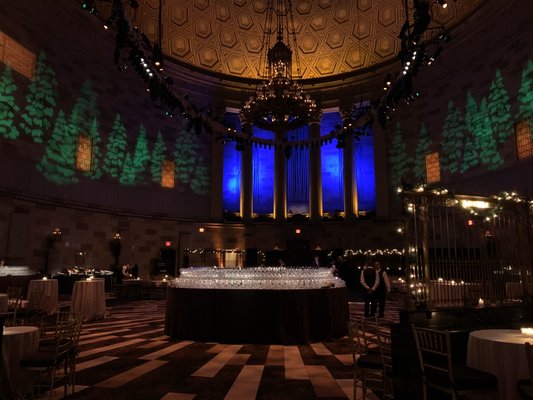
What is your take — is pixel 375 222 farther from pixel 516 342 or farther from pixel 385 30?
pixel 516 342

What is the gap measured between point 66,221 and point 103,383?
454 inches

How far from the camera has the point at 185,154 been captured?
20016mm

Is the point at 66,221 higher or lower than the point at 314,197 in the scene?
lower

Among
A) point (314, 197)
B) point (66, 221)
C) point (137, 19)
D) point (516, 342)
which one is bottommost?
point (516, 342)

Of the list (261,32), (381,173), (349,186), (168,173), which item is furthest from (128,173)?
(381,173)

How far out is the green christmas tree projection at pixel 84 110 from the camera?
1540 cm

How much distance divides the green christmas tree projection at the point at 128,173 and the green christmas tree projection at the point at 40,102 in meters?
3.70

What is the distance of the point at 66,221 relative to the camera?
48.6 ft

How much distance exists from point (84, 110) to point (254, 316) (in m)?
12.4

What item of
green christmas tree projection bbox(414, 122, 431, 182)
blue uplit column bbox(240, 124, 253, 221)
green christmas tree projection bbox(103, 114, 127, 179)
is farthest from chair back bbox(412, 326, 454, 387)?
blue uplit column bbox(240, 124, 253, 221)

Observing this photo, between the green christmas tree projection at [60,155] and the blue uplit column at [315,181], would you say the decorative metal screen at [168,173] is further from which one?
the blue uplit column at [315,181]

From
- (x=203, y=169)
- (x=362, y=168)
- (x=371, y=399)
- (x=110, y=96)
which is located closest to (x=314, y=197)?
(x=362, y=168)

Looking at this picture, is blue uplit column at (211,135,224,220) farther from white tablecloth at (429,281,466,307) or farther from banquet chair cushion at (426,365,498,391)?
banquet chair cushion at (426,365,498,391)

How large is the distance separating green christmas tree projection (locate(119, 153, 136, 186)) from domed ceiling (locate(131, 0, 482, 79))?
5762mm
